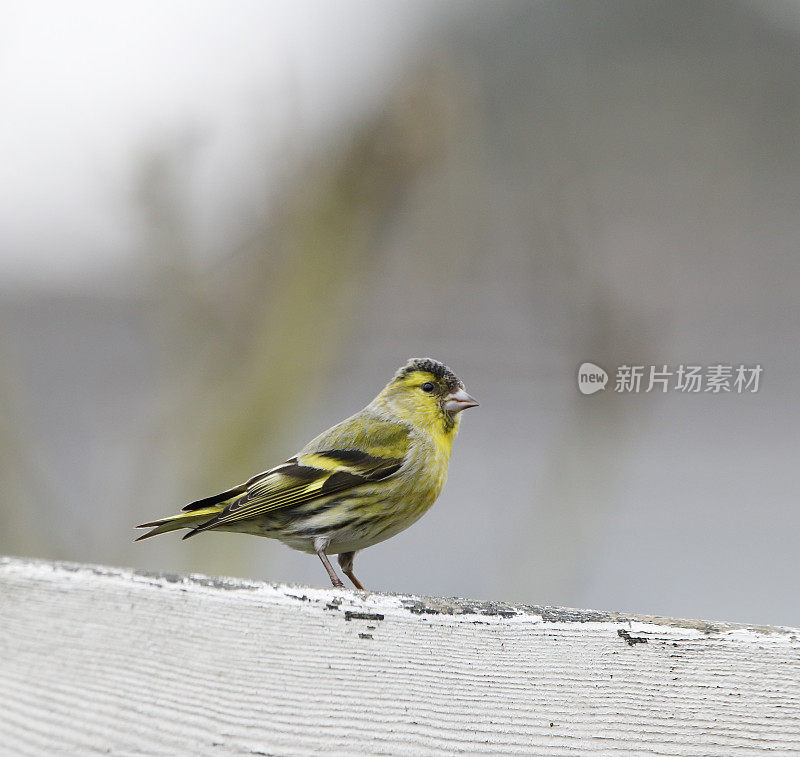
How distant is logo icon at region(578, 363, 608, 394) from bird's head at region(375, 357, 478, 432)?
426 mm

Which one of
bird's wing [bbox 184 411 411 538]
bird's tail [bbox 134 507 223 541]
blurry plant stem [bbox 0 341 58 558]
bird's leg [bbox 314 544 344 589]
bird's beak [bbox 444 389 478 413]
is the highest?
bird's beak [bbox 444 389 478 413]

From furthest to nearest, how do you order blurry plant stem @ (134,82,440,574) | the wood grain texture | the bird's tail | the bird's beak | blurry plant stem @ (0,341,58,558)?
blurry plant stem @ (0,341,58,558) → blurry plant stem @ (134,82,440,574) → the bird's beak → the bird's tail → the wood grain texture

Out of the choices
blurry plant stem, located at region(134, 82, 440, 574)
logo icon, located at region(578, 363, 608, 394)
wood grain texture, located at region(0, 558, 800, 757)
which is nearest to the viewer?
wood grain texture, located at region(0, 558, 800, 757)

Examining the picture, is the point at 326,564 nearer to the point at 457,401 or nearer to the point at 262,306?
the point at 457,401

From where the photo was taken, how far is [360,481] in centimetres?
137

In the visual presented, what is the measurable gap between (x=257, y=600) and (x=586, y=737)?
14.8 inches

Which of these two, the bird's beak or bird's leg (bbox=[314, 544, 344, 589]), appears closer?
bird's leg (bbox=[314, 544, 344, 589])

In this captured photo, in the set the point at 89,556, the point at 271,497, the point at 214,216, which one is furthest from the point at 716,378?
the point at 89,556

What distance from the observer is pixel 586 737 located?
0.83 metres

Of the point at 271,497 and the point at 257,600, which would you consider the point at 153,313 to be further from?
the point at 257,600

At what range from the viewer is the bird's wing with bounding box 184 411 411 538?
1.27m

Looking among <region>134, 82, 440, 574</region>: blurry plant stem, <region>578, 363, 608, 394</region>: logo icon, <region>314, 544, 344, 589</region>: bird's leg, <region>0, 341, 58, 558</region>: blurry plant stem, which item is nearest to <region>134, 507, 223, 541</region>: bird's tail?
<region>314, 544, 344, 589</region>: bird's leg

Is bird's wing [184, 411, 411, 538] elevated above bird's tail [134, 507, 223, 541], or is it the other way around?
bird's wing [184, 411, 411, 538]

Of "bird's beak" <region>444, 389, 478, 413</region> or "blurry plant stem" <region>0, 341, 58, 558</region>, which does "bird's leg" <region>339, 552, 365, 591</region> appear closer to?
"bird's beak" <region>444, 389, 478, 413</region>
